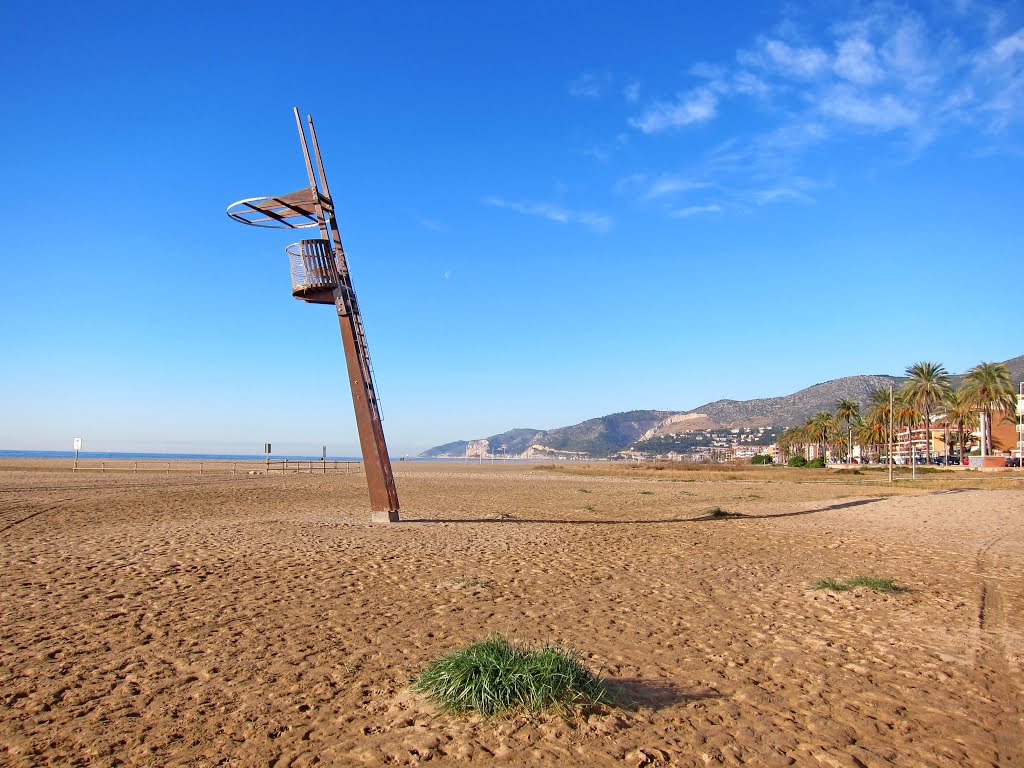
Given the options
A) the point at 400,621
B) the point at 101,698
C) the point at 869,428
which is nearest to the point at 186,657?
the point at 101,698

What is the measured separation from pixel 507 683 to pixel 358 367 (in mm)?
11689

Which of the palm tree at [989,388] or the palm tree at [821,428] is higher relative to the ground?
the palm tree at [989,388]

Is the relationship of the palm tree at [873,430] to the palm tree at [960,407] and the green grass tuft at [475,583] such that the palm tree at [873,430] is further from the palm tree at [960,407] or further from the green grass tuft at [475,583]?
the green grass tuft at [475,583]

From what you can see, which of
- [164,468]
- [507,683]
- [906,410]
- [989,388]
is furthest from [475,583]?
[906,410]

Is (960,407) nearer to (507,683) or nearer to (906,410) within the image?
(906,410)

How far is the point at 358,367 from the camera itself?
15.5 meters

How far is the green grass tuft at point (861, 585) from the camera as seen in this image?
906 cm

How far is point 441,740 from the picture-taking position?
4211 millimetres

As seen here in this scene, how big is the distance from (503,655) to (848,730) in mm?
2360

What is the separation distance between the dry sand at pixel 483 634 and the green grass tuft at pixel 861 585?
0.76ft

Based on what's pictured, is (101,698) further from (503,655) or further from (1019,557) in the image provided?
(1019,557)

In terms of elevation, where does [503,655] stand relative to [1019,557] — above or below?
above

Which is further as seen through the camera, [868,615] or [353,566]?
[353,566]

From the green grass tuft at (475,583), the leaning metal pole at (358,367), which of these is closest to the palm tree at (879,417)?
the leaning metal pole at (358,367)
